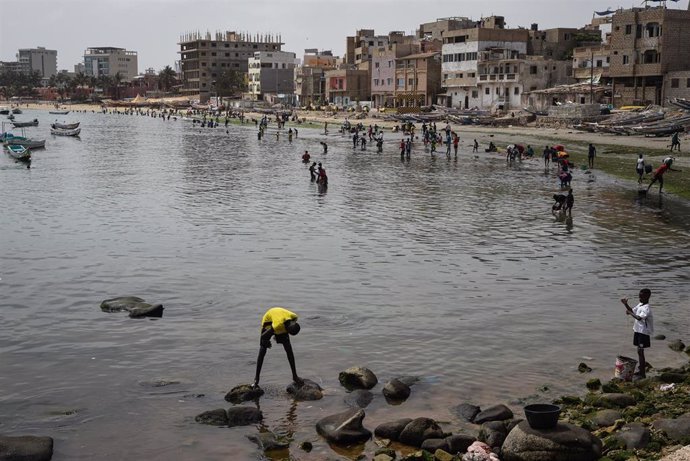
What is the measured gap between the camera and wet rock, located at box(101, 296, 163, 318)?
17.5 m

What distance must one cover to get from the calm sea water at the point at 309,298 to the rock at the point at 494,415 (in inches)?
19.5

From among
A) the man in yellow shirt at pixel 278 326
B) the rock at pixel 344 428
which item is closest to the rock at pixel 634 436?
the rock at pixel 344 428

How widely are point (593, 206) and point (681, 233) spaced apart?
6823mm

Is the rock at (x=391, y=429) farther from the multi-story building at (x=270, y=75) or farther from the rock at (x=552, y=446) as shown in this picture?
the multi-story building at (x=270, y=75)

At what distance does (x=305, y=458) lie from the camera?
10656 millimetres

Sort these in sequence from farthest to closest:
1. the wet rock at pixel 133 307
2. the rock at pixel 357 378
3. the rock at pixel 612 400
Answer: the wet rock at pixel 133 307
the rock at pixel 357 378
the rock at pixel 612 400

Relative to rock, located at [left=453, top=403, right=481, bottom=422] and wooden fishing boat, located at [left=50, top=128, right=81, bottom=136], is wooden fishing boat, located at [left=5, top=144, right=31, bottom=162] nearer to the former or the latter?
wooden fishing boat, located at [left=50, top=128, right=81, bottom=136]

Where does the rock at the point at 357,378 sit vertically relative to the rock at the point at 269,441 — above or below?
above

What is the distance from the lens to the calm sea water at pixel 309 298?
1253cm

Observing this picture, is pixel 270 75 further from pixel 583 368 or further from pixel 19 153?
pixel 583 368

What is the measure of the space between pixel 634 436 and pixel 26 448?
8.26 m

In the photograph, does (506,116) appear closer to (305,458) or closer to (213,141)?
(213,141)

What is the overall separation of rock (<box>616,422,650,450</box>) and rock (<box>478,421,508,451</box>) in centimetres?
151

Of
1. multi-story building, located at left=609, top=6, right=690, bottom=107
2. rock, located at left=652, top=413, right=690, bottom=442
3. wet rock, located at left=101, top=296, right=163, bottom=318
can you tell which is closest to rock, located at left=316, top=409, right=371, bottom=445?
rock, located at left=652, top=413, right=690, bottom=442
